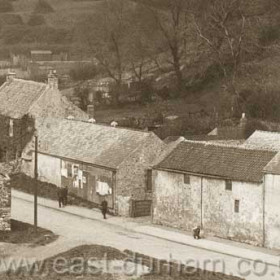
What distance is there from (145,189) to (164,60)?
156 ft

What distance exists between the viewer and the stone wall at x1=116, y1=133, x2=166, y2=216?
62.3 m

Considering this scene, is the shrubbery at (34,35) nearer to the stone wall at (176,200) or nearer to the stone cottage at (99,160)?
the stone cottage at (99,160)

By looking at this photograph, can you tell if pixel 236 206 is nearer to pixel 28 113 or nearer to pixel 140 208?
pixel 140 208

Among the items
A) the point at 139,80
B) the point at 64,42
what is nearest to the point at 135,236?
the point at 139,80

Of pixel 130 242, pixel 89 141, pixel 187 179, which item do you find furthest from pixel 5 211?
pixel 89 141

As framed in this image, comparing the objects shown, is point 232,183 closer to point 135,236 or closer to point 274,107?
point 135,236

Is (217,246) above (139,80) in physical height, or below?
below

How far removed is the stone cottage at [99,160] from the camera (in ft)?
205

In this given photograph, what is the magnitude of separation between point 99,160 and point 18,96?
17.2m

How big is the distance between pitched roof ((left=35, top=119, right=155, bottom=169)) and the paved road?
4.89 metres

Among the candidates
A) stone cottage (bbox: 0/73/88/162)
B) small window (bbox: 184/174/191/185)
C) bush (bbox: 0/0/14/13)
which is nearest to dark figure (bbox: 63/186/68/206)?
small window (bbox: 184/174/191/185)

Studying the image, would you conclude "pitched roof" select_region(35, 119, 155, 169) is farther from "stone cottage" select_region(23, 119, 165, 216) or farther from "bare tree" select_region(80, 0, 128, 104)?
"bare tree" select_region(80, 0, 128, 104)

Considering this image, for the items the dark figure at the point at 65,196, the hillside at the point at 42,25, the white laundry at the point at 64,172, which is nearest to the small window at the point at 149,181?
the dark figure at the point at 65,196

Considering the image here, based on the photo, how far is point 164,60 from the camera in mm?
109188
